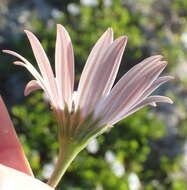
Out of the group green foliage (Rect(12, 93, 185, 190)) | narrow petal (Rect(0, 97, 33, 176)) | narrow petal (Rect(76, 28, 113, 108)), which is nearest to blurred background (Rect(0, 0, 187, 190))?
green foliage (Rect(12, 93, 185, 190))

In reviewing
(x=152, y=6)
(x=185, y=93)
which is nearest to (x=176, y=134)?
(x=185, y=93)

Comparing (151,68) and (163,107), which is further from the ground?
(151,68)

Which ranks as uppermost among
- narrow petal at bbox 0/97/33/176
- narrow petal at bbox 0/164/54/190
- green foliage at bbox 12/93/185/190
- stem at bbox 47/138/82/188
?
stem at bbox 47/138/82/188

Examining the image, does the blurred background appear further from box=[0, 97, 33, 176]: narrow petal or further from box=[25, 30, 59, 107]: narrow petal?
box=[25, 30, 59, 107]: narrow petal

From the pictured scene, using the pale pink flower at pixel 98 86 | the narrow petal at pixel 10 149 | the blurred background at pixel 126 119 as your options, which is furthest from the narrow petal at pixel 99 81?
the blurred background at pixel 126 119

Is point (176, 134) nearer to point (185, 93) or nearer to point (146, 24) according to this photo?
point (185, 93)

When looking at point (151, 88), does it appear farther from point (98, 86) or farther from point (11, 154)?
point (11, 154)
